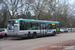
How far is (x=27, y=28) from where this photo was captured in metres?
17.9

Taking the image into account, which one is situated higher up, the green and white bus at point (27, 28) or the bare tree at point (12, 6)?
the bare tree at point (12, 6)

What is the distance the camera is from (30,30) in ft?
60.5

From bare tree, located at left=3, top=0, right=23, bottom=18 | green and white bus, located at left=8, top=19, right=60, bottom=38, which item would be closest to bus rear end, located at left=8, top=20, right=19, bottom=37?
green and white bus, located at left=8, top=19, right=60, bottom=38

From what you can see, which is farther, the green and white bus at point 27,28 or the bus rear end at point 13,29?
the green and white bus at point 27,28

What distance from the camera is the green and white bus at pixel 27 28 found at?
1672 cm

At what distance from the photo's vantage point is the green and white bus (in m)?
16.7

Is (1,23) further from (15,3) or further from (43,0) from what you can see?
(43,0)

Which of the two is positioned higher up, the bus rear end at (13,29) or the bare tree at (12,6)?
the bare tree at (12,6)

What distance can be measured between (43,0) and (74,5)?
42.8 feet

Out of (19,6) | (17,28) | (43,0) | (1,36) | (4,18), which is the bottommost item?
(1,36)

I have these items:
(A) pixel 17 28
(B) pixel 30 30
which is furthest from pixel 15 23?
(B) pixel 30 30

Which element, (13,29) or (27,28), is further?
(27,28)

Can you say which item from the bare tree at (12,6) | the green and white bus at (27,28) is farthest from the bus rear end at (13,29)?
the bare tree at (12,6)

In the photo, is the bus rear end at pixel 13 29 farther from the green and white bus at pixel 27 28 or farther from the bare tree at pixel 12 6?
the bare tree at pixel 12 6
